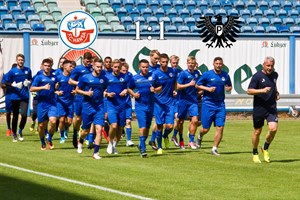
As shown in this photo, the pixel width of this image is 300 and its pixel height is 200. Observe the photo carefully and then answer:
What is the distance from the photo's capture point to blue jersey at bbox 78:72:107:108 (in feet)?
66.4

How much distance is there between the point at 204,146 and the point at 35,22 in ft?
50.4

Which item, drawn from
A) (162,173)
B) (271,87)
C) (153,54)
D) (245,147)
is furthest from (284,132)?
(162,173)

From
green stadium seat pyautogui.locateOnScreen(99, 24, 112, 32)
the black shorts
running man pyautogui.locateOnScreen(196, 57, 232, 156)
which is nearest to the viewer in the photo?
the black shorts

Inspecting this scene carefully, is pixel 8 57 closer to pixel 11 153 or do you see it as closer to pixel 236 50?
pixel 236 50

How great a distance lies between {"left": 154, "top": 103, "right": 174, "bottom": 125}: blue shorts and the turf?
2.37ft

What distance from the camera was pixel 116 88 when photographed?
831 inches

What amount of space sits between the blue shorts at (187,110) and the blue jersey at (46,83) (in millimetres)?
3033

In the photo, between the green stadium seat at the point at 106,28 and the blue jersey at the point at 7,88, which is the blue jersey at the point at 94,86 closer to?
the blue jersey at the point at 7,88

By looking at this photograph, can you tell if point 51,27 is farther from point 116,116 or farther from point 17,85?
point 116,116

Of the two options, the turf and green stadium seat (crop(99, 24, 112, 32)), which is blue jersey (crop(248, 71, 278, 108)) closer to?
the turf

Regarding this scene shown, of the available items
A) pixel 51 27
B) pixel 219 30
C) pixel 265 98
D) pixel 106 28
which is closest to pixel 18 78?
pixel 265 98

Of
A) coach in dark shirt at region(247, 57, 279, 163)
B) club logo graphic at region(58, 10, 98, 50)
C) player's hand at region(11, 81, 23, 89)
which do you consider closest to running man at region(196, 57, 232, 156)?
coach in dark shirt at region(247, 57, 279, 163)

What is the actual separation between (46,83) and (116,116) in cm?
233

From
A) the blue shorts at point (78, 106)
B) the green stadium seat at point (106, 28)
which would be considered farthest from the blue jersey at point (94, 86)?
the green stadium seat at point (106, 28)
